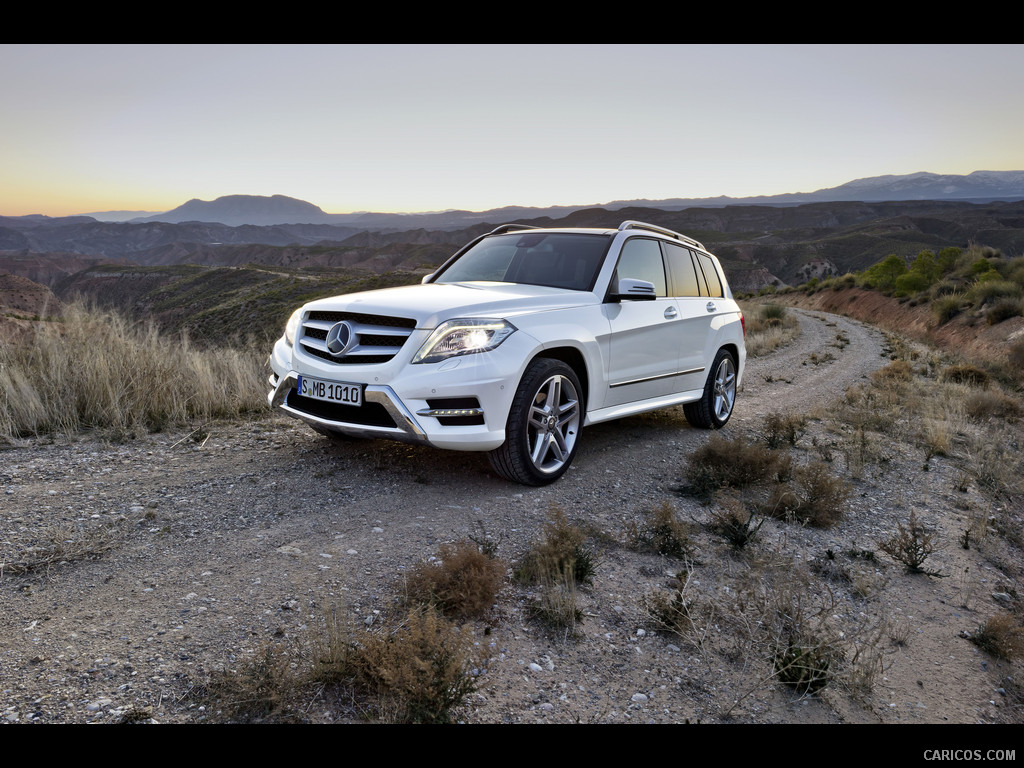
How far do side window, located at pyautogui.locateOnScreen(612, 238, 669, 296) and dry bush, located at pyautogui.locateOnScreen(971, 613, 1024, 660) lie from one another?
3370 millimetres

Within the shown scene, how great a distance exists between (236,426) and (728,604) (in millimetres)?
5016

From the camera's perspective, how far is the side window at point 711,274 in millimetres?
7418

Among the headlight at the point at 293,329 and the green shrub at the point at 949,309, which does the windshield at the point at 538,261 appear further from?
the green shrub at the point at 949,309

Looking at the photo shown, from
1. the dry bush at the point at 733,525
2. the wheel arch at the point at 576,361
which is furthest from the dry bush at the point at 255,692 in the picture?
the wheel arch at the point at 576,361

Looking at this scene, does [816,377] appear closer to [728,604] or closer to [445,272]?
[445,272]

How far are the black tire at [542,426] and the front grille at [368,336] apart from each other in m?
0.91

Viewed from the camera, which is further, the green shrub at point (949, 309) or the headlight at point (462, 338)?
the green shrub at point (949, 309)

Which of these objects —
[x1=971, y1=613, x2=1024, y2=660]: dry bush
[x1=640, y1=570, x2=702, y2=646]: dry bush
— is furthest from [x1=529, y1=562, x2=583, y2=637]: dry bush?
[x1=971, y1=613, x2=1024, y2=660]: dry bush

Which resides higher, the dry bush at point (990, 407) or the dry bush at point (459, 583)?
the dry bush at point (459, 583)

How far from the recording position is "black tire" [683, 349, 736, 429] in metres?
7.16

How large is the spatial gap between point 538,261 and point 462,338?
1712 mm

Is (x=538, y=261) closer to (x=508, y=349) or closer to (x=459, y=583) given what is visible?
(x=508, y=349)

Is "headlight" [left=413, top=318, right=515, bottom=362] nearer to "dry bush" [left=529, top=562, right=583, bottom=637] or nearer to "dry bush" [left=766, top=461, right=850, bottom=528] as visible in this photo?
"dry bush" [left=529, top=562, right=583, bottom=637]

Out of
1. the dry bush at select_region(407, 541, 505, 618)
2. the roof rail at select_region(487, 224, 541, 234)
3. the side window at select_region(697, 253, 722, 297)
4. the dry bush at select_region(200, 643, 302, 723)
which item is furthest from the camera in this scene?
the side window at select_region(697, 253, 722, 297)
